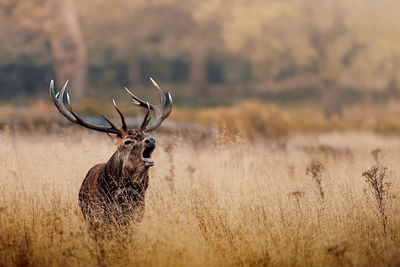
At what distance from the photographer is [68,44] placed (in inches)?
1011

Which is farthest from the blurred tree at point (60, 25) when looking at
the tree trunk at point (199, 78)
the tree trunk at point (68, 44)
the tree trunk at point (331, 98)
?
the tree trunk at point (199, 78)

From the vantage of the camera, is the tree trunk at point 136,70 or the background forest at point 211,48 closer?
the background forest at point 211,48

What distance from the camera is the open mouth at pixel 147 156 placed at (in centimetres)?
630

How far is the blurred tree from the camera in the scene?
24.2 metres

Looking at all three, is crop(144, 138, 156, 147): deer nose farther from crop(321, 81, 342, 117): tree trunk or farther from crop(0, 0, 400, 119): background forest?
crop(321, 81, 342, 117): tree trunk

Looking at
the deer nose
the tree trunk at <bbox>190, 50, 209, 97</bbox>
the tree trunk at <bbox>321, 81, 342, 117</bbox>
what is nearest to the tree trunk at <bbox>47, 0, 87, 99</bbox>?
the tree trunk at <bbox>321, 81, 342, 117</bbox>

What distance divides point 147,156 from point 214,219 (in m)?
0.94

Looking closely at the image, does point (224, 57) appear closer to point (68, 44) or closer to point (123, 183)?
point (68, 44)

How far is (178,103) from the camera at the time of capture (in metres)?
33.4

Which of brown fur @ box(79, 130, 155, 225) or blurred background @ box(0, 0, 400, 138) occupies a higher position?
blurred background @ box(0, 0, 400, 138)

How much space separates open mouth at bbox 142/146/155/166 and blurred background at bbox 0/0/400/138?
35.3 feet

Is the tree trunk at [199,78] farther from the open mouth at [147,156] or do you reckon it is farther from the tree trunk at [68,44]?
the open mouth at [147,156]

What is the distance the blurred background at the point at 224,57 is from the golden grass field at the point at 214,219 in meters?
8.99

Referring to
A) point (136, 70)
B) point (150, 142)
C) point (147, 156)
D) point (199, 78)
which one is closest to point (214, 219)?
point (147, 156)
